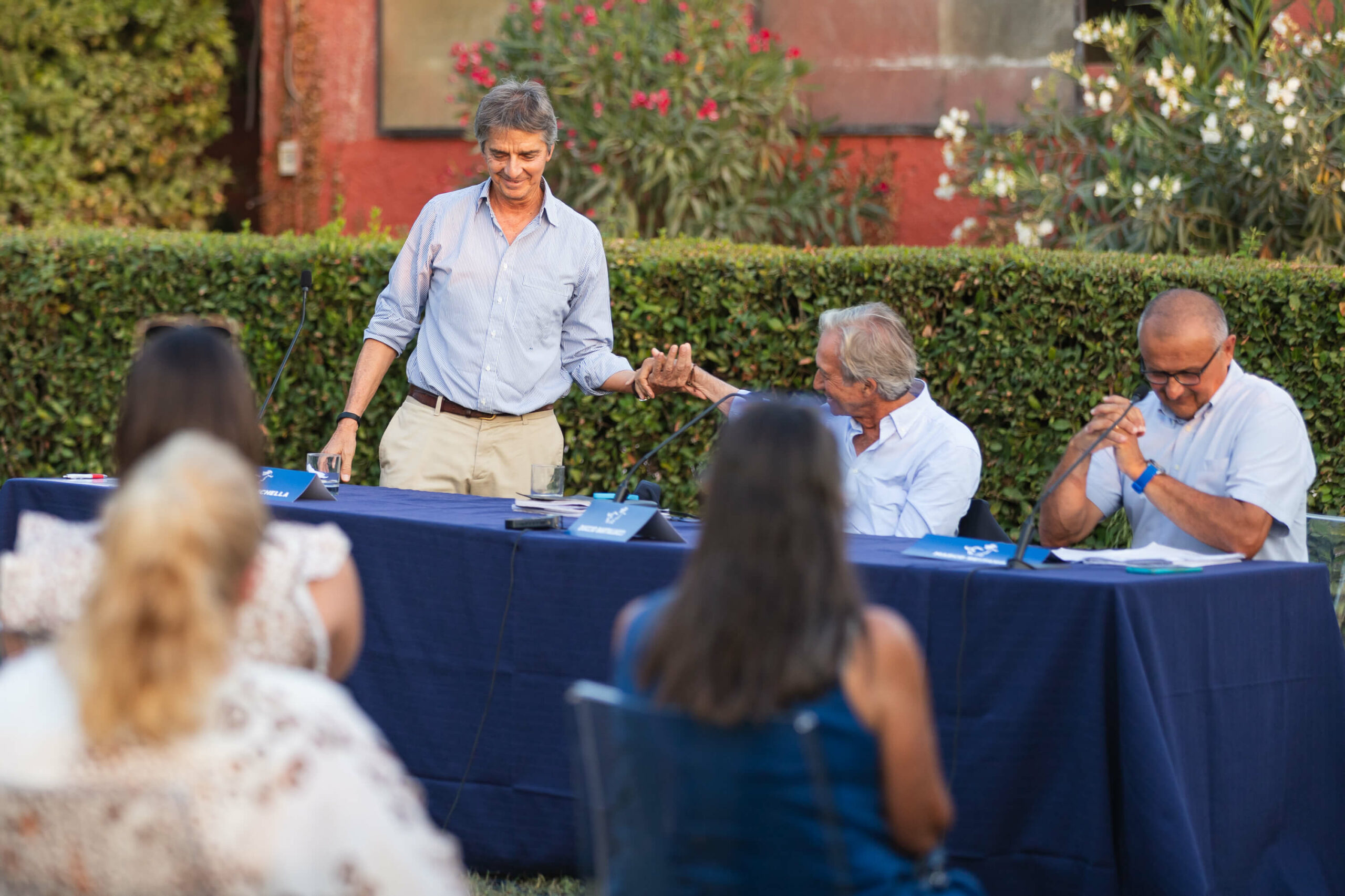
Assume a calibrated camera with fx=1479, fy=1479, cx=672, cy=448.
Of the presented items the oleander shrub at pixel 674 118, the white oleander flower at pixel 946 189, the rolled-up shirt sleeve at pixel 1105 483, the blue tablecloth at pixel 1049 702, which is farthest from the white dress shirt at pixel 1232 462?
the oleander shrub at pixel 674 118

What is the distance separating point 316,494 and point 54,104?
6.40m

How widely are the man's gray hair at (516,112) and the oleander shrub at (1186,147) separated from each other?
114 inches

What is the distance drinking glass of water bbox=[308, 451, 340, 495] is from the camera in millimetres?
4180

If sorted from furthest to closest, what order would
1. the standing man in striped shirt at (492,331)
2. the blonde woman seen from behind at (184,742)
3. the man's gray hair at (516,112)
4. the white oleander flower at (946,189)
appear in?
the white oleander flower at (946,189) < the standing man in striped shirt at (492,331) < the man's gray hair at (516,112) < the blonde woman seen from behind at (184,742)

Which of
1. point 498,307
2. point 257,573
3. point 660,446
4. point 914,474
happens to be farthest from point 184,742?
point 498,307

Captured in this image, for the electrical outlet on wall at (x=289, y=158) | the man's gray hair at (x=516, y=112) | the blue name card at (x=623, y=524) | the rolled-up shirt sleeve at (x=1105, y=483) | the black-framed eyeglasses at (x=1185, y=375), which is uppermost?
the electrical outlet on wall at (x=289, y=158)

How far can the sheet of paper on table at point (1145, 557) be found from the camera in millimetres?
3180

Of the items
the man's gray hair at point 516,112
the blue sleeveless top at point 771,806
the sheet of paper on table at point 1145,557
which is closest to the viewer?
the blue sleeveless top at point 771,806

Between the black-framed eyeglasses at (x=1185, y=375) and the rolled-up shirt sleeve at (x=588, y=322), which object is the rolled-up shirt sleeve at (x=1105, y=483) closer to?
the black-framed eyeglasses at (x=1185, y=375)

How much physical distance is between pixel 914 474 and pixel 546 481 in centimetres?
100

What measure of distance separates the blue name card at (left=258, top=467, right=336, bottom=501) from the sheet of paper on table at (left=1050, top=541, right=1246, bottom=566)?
1.93m

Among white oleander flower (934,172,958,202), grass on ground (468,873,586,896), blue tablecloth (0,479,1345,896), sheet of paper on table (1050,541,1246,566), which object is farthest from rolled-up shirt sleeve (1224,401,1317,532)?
white oleander flower (934,172,958,202)

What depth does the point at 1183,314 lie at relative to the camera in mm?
3695

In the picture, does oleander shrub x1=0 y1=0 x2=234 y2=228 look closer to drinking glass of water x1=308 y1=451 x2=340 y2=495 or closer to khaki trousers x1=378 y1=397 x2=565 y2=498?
khaki trousers x1=378 y1=397 x2=565 y2=498
